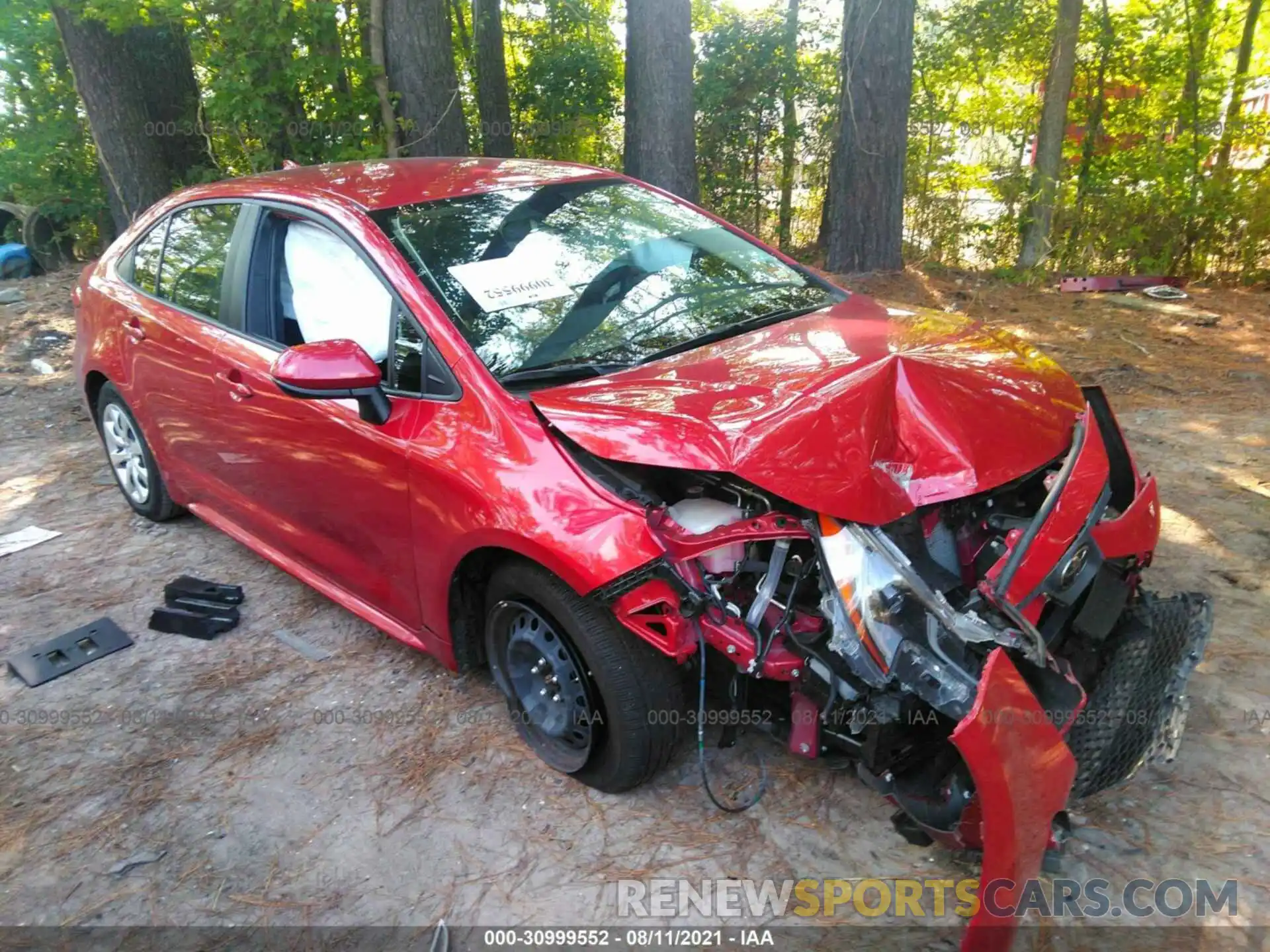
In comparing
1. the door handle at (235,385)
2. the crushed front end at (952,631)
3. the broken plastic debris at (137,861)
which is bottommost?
the broken plastic debris at (137,861)

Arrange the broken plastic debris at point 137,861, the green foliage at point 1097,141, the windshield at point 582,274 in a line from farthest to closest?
1. the green foliage at point 1097,141
2. the windshield at point 582,274
3. the broken plastic debris at point 137,861

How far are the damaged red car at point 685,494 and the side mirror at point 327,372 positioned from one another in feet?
0.04

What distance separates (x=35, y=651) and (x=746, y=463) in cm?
323

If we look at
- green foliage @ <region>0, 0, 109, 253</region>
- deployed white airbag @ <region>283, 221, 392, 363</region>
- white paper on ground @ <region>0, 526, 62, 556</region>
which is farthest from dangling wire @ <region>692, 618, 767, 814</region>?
green foliage @ <region>0, 0, 109, 253</region>

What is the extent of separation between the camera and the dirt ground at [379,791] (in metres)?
2.61

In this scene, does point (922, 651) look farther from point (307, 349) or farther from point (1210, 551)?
point (1210, 551)

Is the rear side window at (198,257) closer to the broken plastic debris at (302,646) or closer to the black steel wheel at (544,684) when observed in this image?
the broken plastic debris at (302,646)

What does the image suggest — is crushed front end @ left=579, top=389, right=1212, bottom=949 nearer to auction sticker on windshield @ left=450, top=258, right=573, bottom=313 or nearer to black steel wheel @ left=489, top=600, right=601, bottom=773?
black steel wheel @ left=489, top=600, right=601, bottom=773

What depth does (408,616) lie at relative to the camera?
325 cm

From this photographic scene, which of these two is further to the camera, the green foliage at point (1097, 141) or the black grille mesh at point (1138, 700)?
the green foliage at point (1097, 141)

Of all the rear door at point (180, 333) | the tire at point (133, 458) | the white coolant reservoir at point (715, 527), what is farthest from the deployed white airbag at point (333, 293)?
the tire at point (133, 458)

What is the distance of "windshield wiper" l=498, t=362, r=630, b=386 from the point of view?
2895 millimetres

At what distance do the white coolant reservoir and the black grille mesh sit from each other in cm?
101

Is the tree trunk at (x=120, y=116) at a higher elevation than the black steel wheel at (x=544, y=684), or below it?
higher
